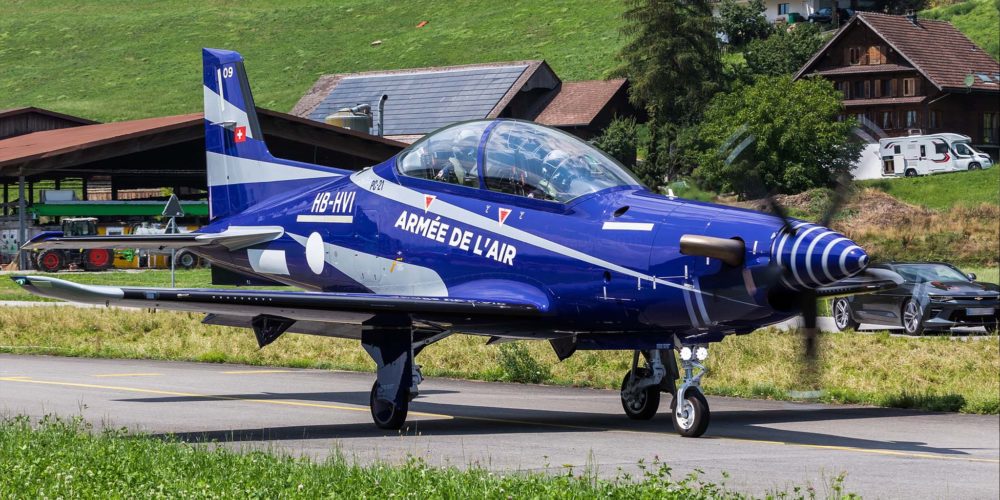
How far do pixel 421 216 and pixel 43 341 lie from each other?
583 inches

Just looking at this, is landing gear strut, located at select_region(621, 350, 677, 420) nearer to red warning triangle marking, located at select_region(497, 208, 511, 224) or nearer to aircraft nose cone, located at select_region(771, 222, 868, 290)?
red warning triangle marking, located at select_region(497, 208, 511, 224)

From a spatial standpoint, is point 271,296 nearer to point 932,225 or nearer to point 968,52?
point 932,225

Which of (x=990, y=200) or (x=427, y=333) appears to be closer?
(x=427, y=333)

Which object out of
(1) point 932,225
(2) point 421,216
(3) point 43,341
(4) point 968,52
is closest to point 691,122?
(4) point 968,52

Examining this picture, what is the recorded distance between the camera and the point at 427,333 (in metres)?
14.6

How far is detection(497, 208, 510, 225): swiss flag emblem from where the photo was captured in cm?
1378

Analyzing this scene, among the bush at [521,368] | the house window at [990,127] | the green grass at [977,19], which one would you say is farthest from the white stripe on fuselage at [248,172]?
the green grass at [977,19]

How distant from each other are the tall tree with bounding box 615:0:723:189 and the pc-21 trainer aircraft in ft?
245

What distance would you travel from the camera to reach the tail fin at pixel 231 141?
1906 centimetres

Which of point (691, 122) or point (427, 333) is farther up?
point (691, 122)

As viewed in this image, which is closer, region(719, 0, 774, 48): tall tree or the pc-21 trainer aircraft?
the pc-21 trainer aircraft

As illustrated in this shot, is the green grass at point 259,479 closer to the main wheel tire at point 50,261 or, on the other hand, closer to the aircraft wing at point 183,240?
the aircraft wing at point 183,240

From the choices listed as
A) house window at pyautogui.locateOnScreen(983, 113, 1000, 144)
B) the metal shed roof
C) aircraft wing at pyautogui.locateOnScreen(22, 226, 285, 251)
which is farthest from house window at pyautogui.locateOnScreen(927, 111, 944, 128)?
aircraft wing at pyautogui.locateOnScreen(22, 226, 285, 251)

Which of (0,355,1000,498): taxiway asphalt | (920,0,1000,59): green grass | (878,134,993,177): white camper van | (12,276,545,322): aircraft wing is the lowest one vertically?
(0,355,1000,498): taxiway asphalt
